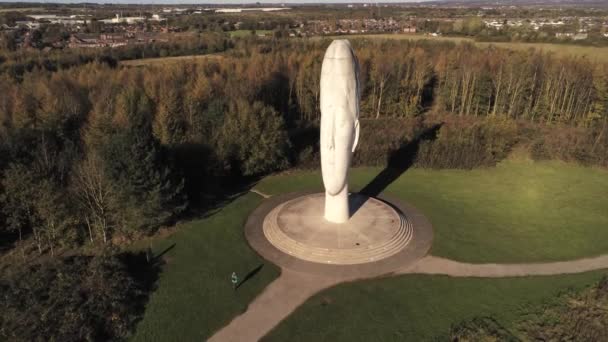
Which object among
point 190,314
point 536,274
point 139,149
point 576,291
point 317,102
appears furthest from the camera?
point 317,102

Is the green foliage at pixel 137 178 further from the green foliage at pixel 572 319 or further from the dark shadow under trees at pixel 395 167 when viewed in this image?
the green foliage at pixel 572 319

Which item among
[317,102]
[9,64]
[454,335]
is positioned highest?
[9,64]

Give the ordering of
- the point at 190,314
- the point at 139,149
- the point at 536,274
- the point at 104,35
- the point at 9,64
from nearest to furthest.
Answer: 1. the point at 190,314
2. the point at 536,274
3. the point at 139,149
4. the point at 9,64
5. the point at 104,35

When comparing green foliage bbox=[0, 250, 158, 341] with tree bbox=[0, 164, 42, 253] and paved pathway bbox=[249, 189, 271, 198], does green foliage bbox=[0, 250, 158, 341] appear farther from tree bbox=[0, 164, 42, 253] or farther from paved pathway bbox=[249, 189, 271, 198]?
paved pathway bbox=[249, 189, 271, 198]

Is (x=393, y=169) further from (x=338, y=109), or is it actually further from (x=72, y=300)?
(x=72, y=300)

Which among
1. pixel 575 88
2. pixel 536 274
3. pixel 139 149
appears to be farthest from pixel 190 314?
pixel 575 88

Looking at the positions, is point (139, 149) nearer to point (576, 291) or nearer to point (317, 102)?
point (576, 291)

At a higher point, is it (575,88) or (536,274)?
(575,88)
